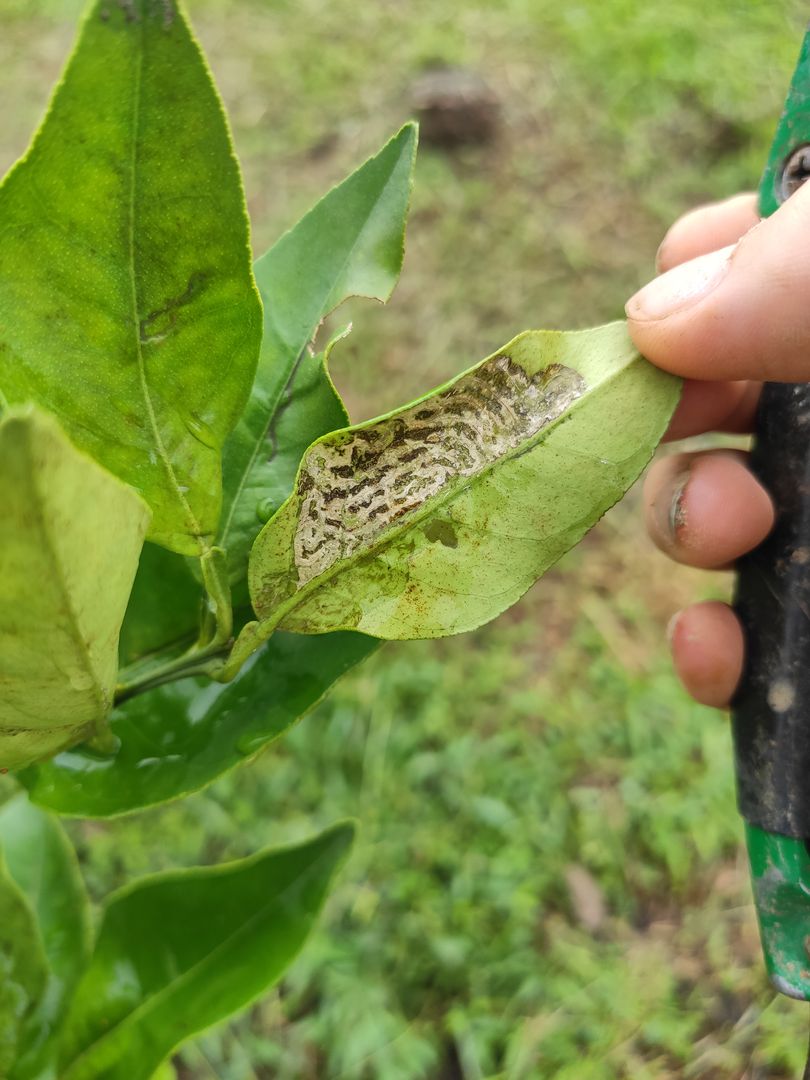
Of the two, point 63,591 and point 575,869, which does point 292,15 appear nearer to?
point 575,869

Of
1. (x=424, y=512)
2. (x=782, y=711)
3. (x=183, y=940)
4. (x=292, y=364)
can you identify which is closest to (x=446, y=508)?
(x=424, y=512)

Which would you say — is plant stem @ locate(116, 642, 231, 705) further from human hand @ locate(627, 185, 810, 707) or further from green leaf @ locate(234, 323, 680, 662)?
human hand @ locate(627, 185, 810, 707)

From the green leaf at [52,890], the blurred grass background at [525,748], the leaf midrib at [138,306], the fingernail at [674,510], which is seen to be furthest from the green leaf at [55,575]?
the blurred grass background at [525,748]

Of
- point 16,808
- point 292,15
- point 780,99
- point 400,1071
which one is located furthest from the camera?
point 292,15

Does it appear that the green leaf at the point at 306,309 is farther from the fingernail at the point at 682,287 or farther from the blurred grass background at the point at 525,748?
the blurred grass background at the point at 525,748

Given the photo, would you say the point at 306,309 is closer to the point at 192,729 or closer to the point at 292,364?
the point at 292,364

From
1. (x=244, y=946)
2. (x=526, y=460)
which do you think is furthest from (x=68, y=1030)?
(x=526, y=460)
